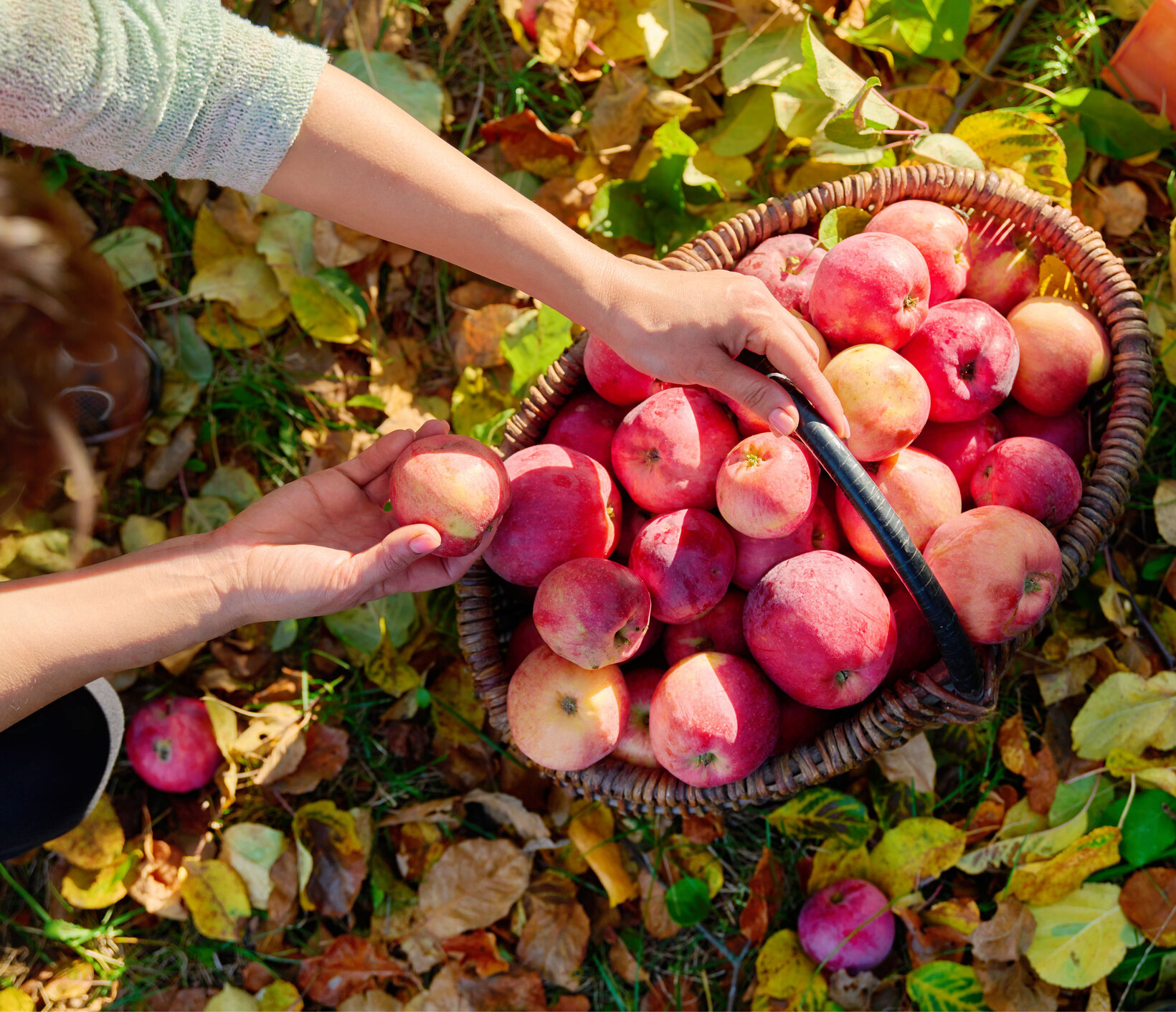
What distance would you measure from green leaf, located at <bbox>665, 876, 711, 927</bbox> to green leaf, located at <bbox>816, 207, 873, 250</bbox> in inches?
63.1

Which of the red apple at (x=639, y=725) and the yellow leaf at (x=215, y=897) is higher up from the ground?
the red apple at (x=639, y=725)

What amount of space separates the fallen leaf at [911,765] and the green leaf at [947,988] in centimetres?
41

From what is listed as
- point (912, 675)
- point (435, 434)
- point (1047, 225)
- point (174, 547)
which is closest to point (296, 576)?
point (174, 547)

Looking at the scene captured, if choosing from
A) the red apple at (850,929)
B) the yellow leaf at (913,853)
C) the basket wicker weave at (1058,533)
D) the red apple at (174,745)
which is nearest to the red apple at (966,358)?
the basket wicker weave at (1058,533)

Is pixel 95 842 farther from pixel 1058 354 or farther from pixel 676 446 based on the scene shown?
pixel 1058 354

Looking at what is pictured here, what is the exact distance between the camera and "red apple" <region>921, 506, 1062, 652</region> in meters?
1.52

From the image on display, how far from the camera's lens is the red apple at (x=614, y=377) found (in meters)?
1.80

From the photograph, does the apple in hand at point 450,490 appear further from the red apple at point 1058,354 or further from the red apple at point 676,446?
the red apple at point 1058,354

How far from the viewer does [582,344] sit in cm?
191

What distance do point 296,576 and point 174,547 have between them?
265 millimetres

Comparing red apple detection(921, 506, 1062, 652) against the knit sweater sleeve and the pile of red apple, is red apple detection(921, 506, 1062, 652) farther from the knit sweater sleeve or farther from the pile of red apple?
the knit sweater sleeve

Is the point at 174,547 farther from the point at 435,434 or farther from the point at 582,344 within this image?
the point at 582,344

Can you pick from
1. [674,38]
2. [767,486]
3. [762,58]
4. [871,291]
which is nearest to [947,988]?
[767,486]

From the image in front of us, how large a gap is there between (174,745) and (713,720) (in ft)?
5.20
